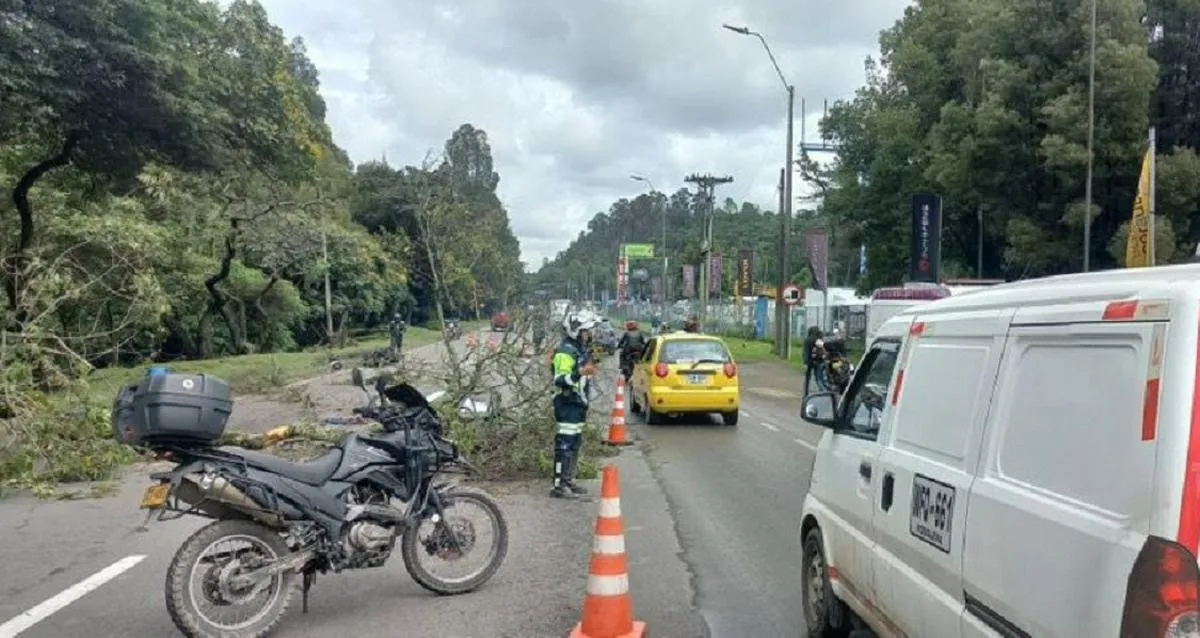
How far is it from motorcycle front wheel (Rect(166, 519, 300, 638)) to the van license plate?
3566mm

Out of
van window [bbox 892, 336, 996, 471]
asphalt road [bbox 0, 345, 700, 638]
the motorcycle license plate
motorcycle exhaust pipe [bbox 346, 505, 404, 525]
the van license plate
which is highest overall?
van window [bbox 892, 336, 996, 471]

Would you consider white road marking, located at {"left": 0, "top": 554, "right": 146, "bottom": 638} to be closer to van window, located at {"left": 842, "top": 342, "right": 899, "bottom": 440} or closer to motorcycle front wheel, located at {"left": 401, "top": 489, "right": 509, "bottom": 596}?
motorcycle front wheel, located at {"left": 401, "top": 489, "right": 509, "bottom": 596}

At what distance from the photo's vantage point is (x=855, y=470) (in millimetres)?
5035

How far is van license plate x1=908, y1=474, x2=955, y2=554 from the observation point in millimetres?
3748

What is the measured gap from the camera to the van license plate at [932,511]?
12.3 ft

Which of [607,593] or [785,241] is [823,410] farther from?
[785,241]

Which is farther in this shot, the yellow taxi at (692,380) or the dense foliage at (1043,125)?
the dense foliage at (1043,125)

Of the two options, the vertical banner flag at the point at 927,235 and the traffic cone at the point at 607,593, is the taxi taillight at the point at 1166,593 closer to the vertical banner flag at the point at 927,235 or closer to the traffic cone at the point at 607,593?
the traffic cone at the point at 607,593

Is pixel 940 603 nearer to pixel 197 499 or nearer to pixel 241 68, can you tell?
pixel 197 499

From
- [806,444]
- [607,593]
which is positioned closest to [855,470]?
[607,593]

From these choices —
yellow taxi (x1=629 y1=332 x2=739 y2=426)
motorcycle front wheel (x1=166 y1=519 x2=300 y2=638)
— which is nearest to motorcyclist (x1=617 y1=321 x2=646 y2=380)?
yellow taxi (x1=629 y1=332 x2=739 y2=426)

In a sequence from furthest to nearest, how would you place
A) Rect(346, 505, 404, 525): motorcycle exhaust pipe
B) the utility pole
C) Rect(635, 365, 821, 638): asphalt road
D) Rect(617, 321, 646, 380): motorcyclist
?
the utility pole < Rect(617, 321, 646, 380): motorcyclist < Rect(635, 365, 821, 638): asphalt road < Rect(346, 505, 404, 525): motorcycle exhaust pipe

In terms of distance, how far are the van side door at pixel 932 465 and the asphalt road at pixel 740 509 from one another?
6.43ft

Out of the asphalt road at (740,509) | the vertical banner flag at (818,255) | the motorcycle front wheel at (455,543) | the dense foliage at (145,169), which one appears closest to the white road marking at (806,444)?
the asphalt road at (740,509)
